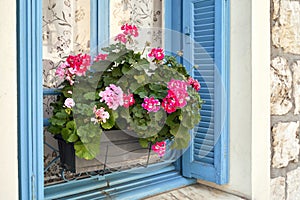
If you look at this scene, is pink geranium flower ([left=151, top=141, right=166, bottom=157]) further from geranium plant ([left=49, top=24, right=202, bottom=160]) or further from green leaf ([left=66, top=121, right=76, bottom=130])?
green leaf ([left=66, top=121, right=76, bottom=130])

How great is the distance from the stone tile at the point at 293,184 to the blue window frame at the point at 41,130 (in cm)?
48

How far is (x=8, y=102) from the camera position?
2.68 feet

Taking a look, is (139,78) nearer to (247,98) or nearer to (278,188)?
(247,98)

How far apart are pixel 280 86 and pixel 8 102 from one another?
4.30 ft

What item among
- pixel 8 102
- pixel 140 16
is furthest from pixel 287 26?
pixel 8 102

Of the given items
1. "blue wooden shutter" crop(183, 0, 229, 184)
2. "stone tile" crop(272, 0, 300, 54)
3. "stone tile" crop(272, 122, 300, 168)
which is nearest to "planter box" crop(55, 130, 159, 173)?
"blue wooden shutter" crop(183, 0, 229, 184)

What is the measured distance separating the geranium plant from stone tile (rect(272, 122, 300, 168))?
660 millimetres

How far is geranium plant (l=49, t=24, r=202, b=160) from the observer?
1022 millimetres

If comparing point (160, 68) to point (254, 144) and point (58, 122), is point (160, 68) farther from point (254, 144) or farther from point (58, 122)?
point (254, 144)

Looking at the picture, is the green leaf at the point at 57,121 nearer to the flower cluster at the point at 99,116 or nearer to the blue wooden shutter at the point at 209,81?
the flower cluster at the point at 99,116

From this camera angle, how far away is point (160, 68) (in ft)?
3.77

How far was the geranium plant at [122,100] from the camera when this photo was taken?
3.35 ft

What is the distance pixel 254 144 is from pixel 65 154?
2.61 ft

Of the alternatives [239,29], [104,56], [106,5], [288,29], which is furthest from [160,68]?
[288,29]
